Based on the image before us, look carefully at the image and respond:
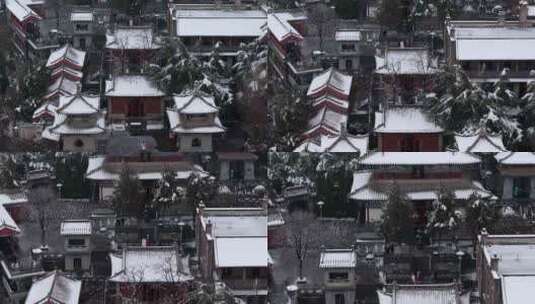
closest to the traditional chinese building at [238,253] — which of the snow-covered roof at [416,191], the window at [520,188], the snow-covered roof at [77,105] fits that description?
the snow-covered roof at [416,191]

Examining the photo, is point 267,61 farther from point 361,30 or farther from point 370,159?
point 370,159

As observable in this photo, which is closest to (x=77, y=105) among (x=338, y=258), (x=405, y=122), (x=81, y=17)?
(x=81, y=17)

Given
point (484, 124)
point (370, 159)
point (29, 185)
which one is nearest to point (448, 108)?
point (484, 124)

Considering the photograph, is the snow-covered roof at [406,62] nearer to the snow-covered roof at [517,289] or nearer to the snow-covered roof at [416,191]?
A: the snow-covered roof at [416,191]

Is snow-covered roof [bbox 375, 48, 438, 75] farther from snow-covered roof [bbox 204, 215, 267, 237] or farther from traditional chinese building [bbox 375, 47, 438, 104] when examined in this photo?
snow-covered roof [bbox 204, 215, 267, 237]

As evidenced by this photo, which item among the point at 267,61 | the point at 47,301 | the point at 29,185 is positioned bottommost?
the point at 47,301

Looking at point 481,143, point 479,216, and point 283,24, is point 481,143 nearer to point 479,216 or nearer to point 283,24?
point 479,216

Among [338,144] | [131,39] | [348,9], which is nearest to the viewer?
[338,144]
